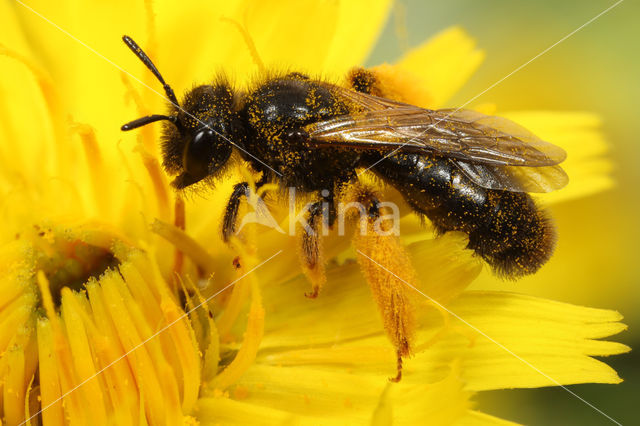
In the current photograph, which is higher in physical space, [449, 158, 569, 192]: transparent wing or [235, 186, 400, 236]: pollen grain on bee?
[235, 186, 400, 236]: pollen grain on bee

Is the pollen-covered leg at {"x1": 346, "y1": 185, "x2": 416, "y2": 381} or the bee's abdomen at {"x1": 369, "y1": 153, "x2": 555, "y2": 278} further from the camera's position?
the bee's abdomen at {"x1": 369, "y1": 153, "x2": 555, "y2": 278}

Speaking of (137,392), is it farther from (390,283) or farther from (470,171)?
(470,171)

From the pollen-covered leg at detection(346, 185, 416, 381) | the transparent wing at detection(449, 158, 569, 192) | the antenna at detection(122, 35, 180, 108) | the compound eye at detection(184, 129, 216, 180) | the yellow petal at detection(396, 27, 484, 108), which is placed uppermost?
the yellow petal at detection(396, 27, 484, 108)

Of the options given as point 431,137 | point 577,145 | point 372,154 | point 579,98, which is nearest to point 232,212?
point 372,154

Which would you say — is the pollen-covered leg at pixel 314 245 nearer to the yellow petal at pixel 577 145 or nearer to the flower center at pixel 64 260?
the flower center at pixel 64 260

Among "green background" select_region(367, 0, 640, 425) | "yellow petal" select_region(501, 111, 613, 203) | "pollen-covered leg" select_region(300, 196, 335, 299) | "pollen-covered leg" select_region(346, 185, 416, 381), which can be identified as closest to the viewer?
"pollen-covered leg" select_region(346, 185, 416, 381)

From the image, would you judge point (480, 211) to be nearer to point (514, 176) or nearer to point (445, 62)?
point (514, 176)

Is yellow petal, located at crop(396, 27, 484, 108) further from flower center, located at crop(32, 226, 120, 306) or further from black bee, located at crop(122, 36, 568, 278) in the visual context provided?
flower center, located at crop(32, 226, 120, 306)

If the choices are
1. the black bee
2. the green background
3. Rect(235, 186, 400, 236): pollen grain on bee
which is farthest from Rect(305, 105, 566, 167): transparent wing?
the green background

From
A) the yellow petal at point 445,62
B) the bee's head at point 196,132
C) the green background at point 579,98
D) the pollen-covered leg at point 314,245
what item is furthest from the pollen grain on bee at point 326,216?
the green background at point 579,98
